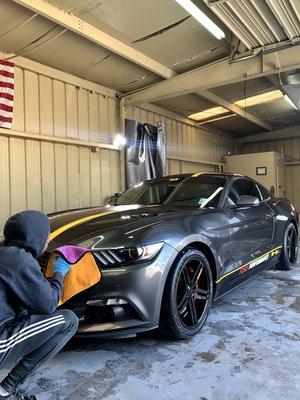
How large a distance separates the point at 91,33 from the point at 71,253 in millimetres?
3592

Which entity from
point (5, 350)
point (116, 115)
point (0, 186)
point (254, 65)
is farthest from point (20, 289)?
point (116, 115)

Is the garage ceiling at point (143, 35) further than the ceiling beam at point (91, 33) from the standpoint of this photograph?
Yes

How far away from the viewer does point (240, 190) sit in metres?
3.78

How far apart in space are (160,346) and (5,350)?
123cm

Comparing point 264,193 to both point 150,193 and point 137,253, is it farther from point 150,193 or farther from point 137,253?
point 137,253

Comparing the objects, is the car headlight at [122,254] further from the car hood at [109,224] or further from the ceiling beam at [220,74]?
the ceiling beam at [220,74]

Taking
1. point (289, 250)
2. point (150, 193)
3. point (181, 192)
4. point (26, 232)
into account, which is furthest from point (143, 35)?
point (26, 232)

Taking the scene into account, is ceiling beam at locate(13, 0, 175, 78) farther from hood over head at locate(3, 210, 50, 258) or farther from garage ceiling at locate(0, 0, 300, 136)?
hood over head at locate(3, 210, 50, 258)

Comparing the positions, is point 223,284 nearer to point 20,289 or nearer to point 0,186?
point 20,289

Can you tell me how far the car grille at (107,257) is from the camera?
2.30 metres

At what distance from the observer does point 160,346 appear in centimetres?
252

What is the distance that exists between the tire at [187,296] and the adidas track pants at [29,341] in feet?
2.58

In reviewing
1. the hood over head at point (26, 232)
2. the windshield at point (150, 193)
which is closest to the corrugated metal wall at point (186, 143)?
the windshield at point (150, 193)

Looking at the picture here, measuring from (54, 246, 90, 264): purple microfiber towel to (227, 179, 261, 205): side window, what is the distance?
5.86 ft
